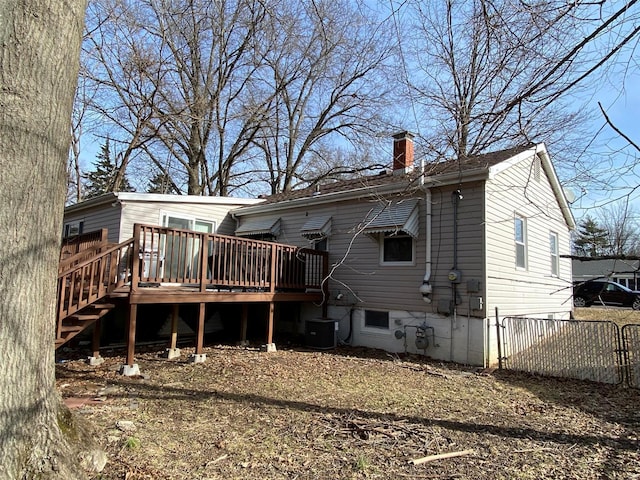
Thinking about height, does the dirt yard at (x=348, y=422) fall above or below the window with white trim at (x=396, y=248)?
below

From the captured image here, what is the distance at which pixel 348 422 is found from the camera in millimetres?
4566

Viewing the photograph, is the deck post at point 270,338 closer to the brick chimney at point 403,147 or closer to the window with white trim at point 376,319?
the window with white trim at point 376,319

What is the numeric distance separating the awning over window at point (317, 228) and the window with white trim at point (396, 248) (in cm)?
155

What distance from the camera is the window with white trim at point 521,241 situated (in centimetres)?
976

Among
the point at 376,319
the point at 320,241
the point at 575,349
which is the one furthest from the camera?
the point at 320,241

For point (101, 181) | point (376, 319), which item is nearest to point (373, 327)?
point (376, 319)

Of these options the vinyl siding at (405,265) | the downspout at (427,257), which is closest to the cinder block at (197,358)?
the vinyl siding at (405,265)

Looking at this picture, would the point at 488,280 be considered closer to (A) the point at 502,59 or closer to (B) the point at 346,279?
(B) the point at 346,279

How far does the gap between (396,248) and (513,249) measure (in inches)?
104

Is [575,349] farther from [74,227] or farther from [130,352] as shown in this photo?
[74,227]

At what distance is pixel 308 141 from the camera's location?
74.2ft

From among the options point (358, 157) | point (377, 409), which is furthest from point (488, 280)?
point (358, 157)

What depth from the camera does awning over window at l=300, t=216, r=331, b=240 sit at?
34.4 ft

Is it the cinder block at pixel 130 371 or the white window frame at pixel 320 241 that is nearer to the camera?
the cinder block at pixel 130 371
